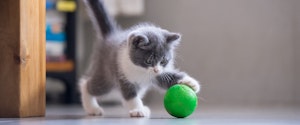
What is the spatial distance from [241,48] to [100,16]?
5.43ft

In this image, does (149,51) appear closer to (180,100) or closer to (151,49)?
(151,49)

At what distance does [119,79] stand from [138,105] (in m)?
0.13

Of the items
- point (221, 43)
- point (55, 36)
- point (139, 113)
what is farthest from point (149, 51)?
point (55, 36)

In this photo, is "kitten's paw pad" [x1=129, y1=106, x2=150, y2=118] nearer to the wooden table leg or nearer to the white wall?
the wooden table leg

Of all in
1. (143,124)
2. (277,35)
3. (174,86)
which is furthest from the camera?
(277,35)

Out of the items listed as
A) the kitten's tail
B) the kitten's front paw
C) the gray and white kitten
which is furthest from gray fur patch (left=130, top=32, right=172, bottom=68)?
the kitten's tail

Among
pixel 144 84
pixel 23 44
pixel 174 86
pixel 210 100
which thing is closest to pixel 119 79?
pixel 144 84

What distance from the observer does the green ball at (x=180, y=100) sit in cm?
187

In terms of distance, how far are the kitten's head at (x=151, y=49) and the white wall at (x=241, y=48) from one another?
1583 millimetres

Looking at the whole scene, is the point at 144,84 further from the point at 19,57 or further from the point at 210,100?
the point at 210,100

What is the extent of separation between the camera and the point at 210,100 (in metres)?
3.70

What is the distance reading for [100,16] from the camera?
2.30 metres

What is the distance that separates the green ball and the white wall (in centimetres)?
170

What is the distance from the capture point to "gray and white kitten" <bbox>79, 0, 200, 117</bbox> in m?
1.99
